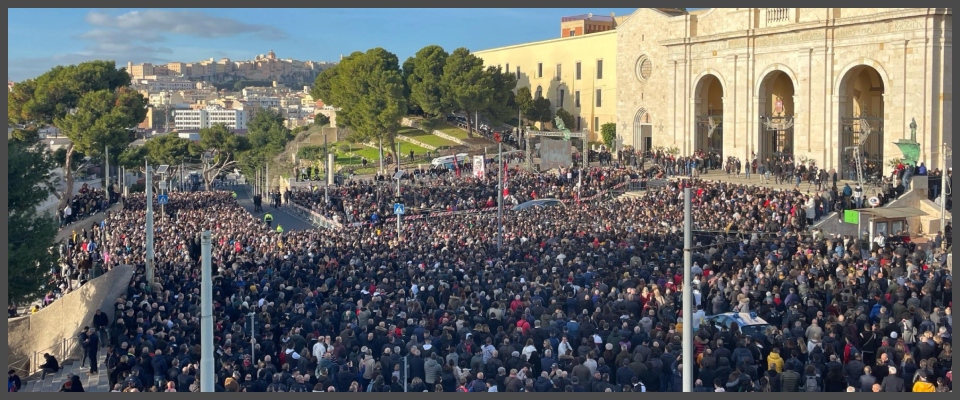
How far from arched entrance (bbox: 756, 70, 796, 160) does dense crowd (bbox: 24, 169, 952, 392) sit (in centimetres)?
1323

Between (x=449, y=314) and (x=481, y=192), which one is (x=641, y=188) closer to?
(x=481, y=192)

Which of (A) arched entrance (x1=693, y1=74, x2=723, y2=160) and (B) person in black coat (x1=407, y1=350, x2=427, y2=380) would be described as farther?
(A) arched entrance (x1=693, y1=74, x2=723, y2=160)

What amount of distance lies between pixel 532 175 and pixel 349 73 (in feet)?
82.6

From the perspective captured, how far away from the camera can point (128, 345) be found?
16.8m

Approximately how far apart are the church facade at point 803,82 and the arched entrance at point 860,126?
41 millimetres

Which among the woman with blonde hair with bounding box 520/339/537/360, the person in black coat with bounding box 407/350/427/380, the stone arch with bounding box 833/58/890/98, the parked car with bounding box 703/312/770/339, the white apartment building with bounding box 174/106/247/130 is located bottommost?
the person in black coat with bounding box 407/350/427/380

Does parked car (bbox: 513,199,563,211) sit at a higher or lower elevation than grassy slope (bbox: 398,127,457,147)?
lower

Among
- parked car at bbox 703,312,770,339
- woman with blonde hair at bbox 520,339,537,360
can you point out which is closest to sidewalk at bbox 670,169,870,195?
parked car at bbox 703,312,770,339

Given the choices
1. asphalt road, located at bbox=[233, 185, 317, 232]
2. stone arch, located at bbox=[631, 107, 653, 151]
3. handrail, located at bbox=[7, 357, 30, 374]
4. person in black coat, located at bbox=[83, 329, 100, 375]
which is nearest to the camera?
person in black coat, located at bbox=[83, 329, 100, 375]

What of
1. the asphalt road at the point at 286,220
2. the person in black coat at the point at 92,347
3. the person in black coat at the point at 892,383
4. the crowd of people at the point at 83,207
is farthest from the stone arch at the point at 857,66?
the person in black coat at the point at 92,347

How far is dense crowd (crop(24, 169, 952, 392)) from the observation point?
1488 centimetres

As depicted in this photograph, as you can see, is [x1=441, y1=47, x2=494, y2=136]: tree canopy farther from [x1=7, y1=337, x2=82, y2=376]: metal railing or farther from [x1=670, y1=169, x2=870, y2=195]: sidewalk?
[x1=7, y1=337, x2=82, y2=376]: metal railing

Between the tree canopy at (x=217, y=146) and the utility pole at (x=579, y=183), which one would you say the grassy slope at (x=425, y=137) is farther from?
the utility pole at (x=579, y=183)

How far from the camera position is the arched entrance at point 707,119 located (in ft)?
152
